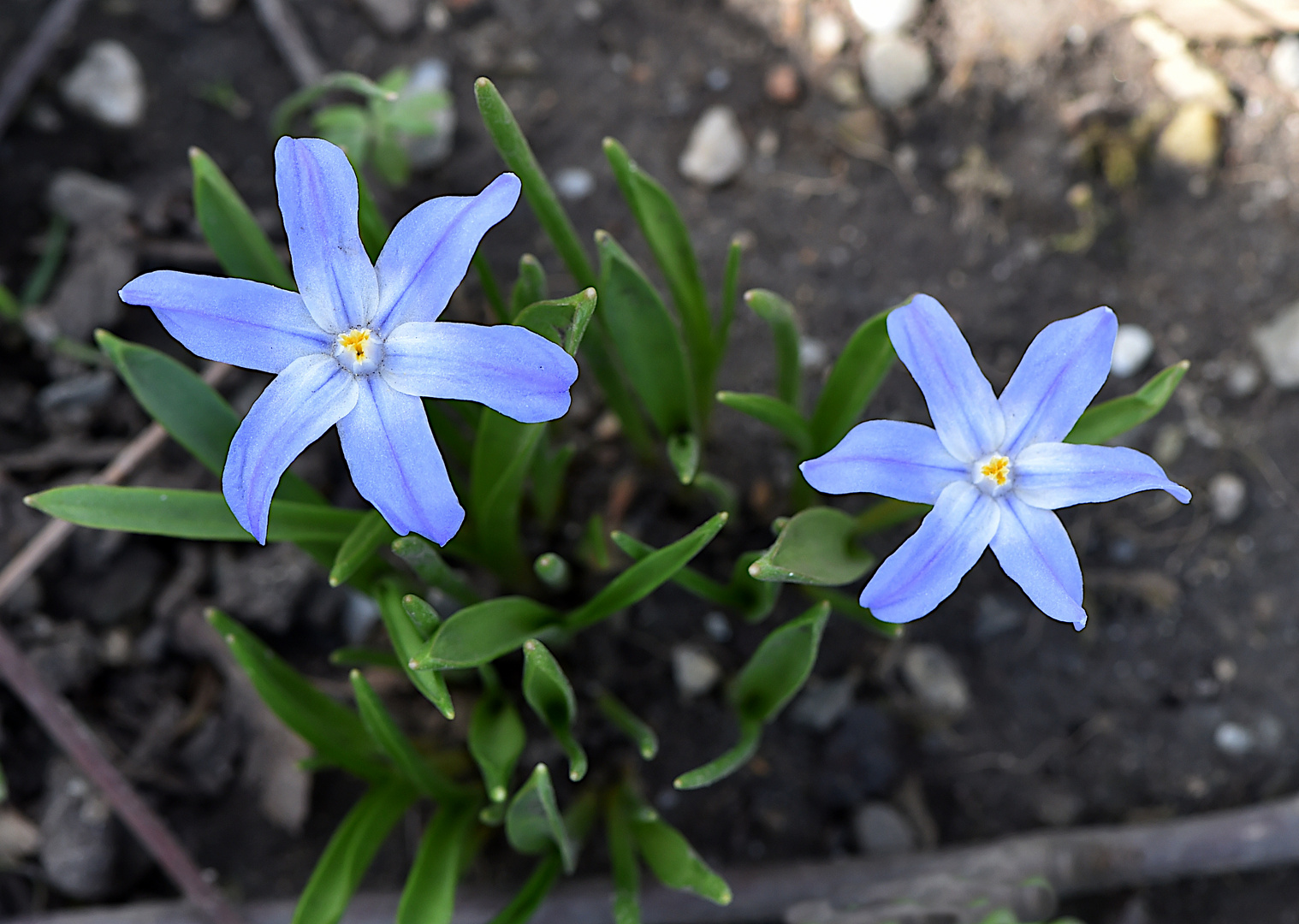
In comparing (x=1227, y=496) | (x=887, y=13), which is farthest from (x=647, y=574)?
(x=887, y=13)

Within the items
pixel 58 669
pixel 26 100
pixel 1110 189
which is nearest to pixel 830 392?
pixel 1110 189

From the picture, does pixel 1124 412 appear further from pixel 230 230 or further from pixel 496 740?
pixel 230 230

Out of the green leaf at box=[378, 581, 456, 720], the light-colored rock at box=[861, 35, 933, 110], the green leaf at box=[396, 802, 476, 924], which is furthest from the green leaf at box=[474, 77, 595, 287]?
the light-colored rock at box=[861, 35, 933, 110]

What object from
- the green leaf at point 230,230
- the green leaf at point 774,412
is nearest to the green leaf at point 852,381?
the green leaf at point 774,412

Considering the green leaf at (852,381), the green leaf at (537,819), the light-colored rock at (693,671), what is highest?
the green leaf at (852,381)

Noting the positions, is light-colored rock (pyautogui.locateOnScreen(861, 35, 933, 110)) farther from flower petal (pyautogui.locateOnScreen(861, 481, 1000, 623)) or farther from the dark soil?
flower petal (pyautogui.locateOnScreen(861, 481, 1000, 623))

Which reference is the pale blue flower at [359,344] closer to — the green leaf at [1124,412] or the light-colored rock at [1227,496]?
Answer: the green leaf at [1124,412]
